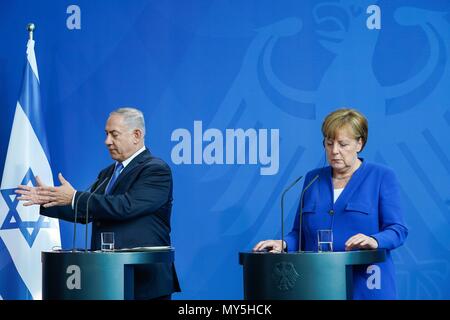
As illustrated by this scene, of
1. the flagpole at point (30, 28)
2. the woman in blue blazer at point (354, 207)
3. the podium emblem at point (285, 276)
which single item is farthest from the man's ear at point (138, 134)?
the flagpole at point (30, 28)

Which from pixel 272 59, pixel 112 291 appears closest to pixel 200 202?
pixel 272 59

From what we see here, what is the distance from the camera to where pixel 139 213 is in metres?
3.85

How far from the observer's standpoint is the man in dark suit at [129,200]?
12.5ft

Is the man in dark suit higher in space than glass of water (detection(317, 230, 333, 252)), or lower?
higher

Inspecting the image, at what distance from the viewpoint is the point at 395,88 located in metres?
5.52

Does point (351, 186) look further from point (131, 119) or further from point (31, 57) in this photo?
point (31, 57)

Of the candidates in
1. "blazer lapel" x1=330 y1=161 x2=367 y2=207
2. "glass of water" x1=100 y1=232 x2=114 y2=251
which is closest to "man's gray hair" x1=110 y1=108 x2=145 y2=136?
"glass of water" x1=100 y1=232 x2=114 y2=251

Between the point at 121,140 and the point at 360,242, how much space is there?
144 cm

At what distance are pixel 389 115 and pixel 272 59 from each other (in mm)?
895

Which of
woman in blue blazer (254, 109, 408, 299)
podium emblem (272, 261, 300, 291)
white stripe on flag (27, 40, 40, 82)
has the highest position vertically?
white stripe on flag (27, 40, 40, 82)

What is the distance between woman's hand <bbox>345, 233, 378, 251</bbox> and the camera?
3256mm

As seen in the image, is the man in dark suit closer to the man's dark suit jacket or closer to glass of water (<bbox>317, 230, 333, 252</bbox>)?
the man's dark suit jacket
